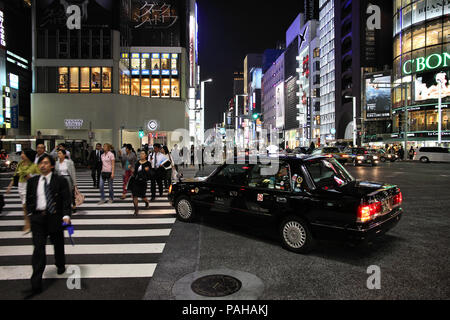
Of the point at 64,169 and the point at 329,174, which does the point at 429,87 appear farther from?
the point at 64,169

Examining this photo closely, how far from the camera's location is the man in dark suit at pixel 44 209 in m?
3.95

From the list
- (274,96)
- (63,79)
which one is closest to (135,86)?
(63,79)

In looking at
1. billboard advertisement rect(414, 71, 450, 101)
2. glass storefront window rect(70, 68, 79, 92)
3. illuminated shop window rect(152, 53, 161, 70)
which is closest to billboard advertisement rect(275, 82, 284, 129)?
billboard advertisement rect(414, 71, 450, 101)

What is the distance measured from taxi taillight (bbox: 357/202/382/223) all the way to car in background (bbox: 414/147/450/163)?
33557mm

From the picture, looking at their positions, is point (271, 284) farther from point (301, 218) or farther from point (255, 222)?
point (255, 222)

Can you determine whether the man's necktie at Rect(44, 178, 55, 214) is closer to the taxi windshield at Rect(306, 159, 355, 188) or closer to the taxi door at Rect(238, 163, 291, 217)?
the taxi door at Rect(238, 163, 291, 217)

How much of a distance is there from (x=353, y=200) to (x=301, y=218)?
891 mm

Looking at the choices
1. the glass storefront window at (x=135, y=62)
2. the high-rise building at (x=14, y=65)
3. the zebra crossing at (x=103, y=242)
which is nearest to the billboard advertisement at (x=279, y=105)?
the glass storefront window at (x=135, y=62)

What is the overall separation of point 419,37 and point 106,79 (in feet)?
153

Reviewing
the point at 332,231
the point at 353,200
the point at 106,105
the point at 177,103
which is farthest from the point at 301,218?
the point at 177,103

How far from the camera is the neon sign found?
4644 cm

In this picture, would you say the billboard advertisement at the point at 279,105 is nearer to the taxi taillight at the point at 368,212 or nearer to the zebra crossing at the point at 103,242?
the zebra crossing at the point at 103,242
